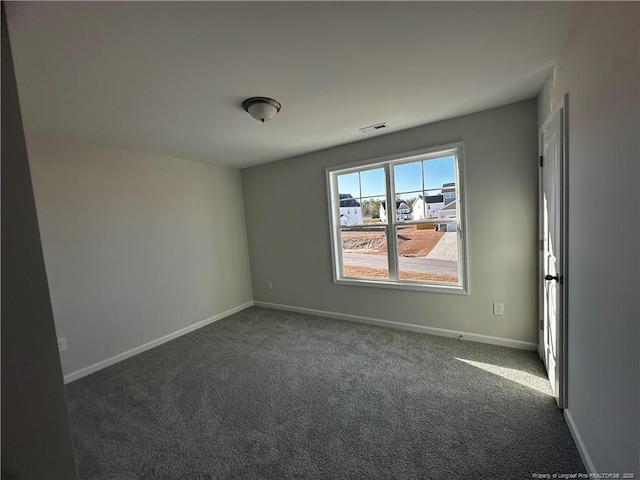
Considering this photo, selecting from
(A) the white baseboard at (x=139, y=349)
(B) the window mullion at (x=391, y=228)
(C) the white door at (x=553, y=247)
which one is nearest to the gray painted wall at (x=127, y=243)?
(A) the white baseboard at (x=139, y=349)

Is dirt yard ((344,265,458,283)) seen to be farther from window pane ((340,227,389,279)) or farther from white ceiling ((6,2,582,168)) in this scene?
white ceiling ((6,2,582,168))

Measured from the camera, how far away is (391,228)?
10.8 feet

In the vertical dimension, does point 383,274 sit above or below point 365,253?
below

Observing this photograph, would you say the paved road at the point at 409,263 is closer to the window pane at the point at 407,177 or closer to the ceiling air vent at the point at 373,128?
the window pane at the point at 407,177

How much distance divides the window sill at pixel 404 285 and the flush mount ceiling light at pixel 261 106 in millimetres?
2269

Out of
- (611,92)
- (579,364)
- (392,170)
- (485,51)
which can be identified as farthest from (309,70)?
(579,364)

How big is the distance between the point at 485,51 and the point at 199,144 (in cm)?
270

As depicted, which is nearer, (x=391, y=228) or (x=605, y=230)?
(x=605, y=230)

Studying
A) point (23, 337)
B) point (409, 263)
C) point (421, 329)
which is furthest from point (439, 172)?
point (23, 337)

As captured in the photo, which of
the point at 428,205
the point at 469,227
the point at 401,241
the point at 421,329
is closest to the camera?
the point at 469,227

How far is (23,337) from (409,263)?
10.2 feet

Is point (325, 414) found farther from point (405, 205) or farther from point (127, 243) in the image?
point (127, 243)

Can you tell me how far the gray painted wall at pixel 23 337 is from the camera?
35.9 inches

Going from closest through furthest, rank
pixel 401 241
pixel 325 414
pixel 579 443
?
pixel 579 443 → pixel 325 414 → pixel 401 241
